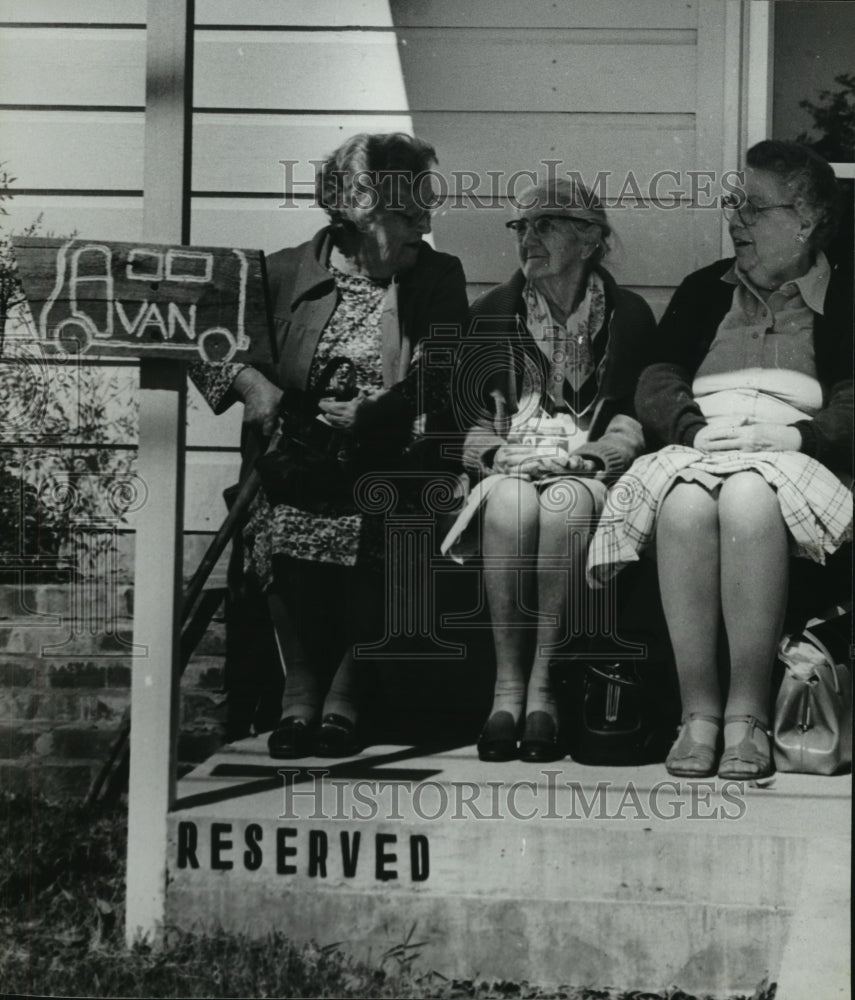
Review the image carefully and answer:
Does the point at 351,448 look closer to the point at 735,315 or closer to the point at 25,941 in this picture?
the point at 735,315

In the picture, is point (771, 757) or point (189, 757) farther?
point (189, 757)

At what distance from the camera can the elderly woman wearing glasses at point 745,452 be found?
4.08m

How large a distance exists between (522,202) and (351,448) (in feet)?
2.89

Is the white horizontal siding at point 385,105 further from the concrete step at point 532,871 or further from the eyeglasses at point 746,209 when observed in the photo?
the concrete step at point 532,871

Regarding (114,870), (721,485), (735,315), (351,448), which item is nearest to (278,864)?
(114,870)

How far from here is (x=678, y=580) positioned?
13.6 ft

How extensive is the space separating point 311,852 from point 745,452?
1587mm

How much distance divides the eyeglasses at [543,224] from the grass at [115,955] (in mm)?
2003

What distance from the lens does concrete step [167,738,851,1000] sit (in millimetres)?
3873

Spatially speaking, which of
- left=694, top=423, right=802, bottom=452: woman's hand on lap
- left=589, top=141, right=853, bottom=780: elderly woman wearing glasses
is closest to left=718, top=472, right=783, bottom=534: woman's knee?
left=589, top=141, right=853, bottom=780: elderly woman wearing glasses

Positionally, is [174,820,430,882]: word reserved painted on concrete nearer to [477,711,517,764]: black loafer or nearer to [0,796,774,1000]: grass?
[0,796,774,1000]: grass

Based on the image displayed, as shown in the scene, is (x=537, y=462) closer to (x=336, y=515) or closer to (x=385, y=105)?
(x=336, y=515)

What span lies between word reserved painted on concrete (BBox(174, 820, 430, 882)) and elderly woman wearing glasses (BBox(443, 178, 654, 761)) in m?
0.41

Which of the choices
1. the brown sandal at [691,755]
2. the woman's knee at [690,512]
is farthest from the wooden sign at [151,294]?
the brown sandal at [691,755]
